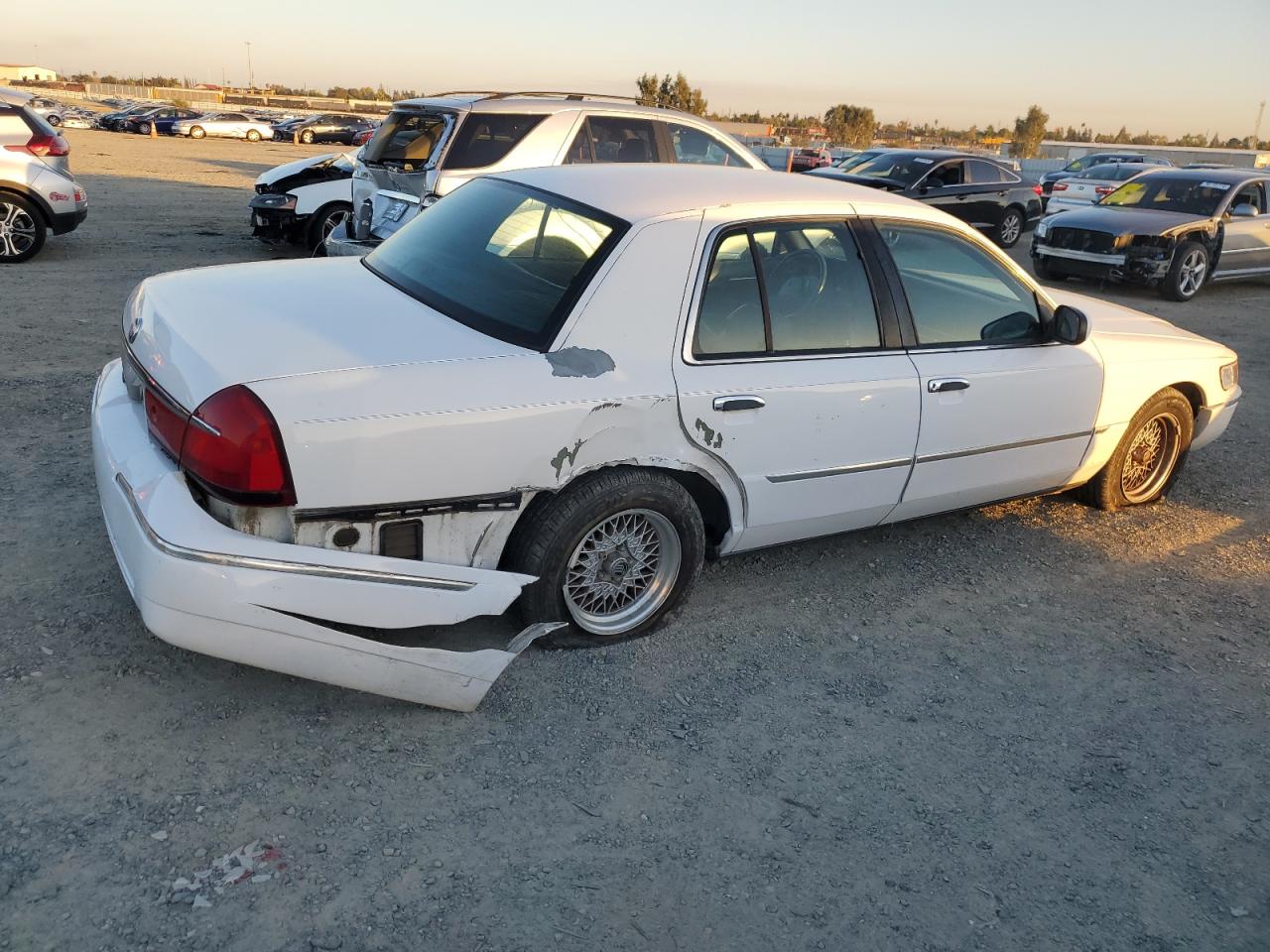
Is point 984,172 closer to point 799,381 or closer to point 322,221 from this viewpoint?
point 322,221

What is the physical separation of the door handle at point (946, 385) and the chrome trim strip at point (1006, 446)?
10.9 inches

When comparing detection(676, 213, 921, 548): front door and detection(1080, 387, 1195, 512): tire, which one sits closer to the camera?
detection(676, 213, 921, 548): front door

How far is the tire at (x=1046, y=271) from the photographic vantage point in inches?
518

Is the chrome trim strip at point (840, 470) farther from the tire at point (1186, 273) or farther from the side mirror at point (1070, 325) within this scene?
the tire at point (1186, 273)

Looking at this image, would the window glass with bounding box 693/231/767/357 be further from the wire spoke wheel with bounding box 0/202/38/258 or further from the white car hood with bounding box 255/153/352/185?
the wire spoke wheel with bounding box 0/202/38/258

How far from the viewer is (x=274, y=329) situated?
3.31m

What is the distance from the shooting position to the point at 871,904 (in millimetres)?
2689

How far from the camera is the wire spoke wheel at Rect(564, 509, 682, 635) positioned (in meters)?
3.62

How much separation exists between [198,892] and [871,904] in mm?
1696

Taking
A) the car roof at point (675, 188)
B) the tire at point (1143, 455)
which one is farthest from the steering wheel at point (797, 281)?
the tire at point (1143, 455)

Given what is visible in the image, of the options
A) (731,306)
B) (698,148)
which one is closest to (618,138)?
(698,148)

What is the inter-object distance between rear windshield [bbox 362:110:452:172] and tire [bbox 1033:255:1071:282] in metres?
8.29

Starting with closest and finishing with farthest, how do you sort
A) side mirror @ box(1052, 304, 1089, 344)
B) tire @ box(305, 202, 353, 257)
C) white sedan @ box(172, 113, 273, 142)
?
1. side mirror @ box(1052, 304, 1089, 344)
2. tire @ box(305, 202, 353, 257)
3. white sedan @ box(172, 113, 273, 142)

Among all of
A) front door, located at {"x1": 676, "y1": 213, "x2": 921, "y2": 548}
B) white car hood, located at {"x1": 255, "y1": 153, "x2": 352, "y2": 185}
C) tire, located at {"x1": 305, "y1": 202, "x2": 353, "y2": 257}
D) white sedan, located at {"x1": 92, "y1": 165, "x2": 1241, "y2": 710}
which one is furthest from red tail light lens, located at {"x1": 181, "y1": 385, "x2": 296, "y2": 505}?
white car hood, located at {"x1": 255, "y1": 153, "x2": 352, "y2": 185}
